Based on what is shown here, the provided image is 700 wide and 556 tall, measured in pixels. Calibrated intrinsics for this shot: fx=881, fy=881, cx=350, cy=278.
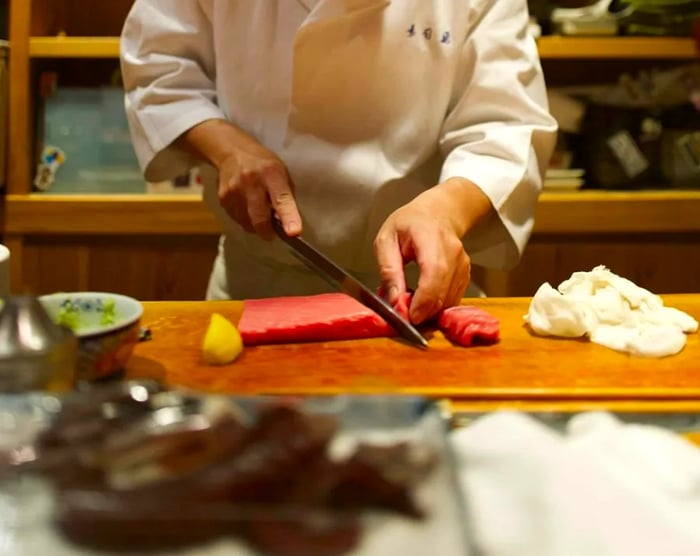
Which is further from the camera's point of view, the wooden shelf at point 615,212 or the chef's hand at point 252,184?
the wooden shelf at point 615,212

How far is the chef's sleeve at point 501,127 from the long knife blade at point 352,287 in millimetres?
213

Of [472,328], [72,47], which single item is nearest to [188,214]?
[72,47]

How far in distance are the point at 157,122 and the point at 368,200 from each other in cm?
30

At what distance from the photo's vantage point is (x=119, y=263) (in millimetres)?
1905

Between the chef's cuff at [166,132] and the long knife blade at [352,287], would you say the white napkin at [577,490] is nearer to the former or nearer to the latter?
the long knife blade at [352,287]

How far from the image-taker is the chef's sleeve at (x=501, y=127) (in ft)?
3.57

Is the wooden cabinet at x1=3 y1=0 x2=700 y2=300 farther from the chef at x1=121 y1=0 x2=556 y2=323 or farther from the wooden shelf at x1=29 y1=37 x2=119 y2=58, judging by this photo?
the chef at x1=121 y1=0 x2=556 y2=323

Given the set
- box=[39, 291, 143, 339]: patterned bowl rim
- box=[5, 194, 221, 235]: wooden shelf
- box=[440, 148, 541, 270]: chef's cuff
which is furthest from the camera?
box=[5, 194, 221, 235]: wooden shelf

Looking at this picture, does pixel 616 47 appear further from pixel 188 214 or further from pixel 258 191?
pixel 258 191

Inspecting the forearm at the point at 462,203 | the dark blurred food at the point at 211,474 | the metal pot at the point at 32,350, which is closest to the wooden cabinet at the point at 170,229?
the forearm at the point at 462,203

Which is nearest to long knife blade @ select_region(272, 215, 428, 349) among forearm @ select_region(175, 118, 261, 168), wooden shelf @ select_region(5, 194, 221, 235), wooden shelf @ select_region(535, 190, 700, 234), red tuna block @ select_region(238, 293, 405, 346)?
red tuna block @ select_region(238, 293, 405, 346)

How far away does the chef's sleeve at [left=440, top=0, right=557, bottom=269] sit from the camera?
109cm

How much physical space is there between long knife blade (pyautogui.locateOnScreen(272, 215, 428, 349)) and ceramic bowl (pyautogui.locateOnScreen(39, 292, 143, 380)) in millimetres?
235

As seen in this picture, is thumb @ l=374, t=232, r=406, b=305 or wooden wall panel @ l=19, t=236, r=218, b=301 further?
wooden wall panel @ l=19, t=236, r=218, b=301
